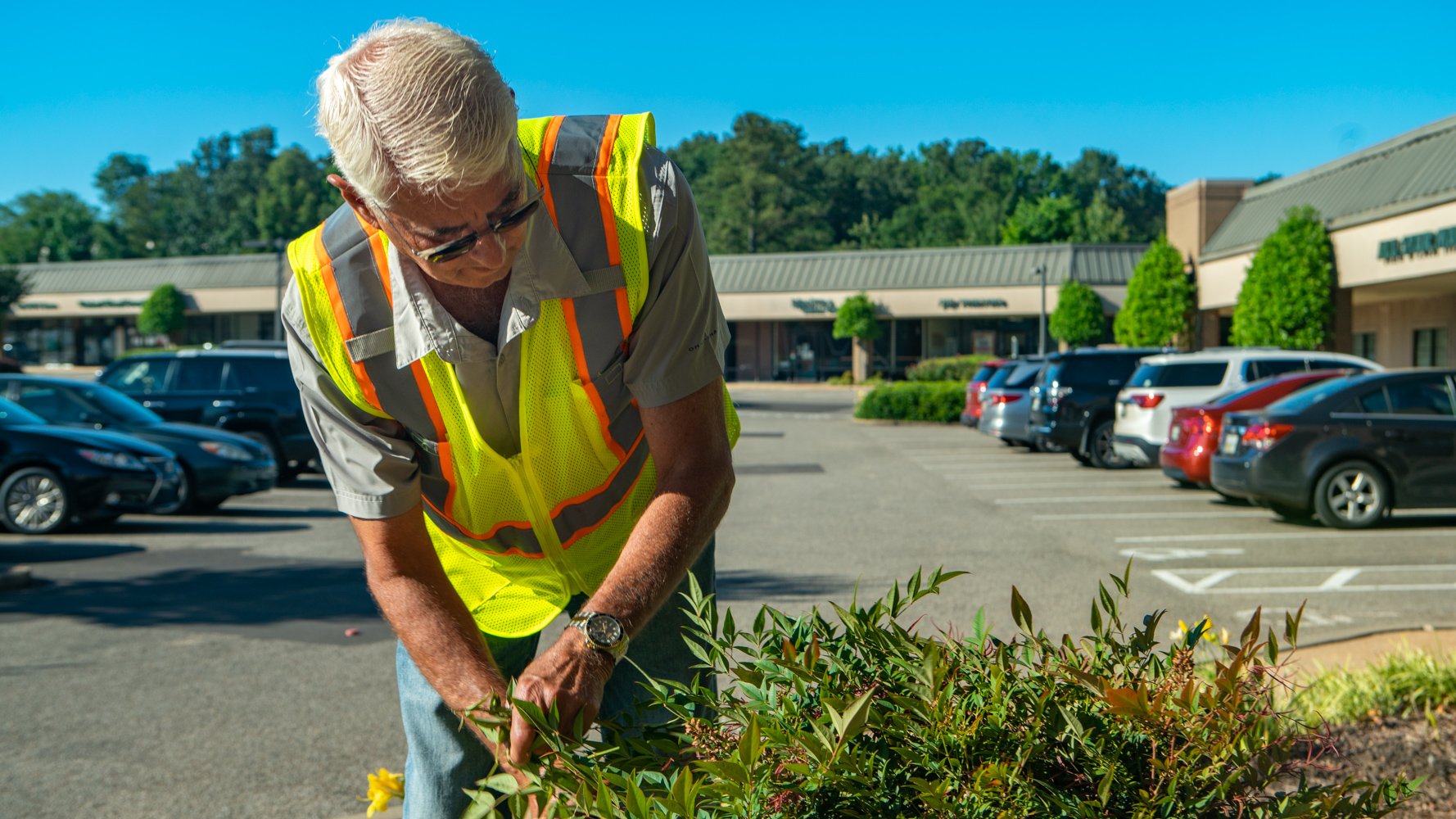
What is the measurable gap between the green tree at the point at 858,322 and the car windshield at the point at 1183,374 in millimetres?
34444

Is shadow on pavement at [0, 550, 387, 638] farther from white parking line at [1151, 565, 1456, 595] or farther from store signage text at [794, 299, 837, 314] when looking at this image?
store signage text at [794, 299, 837, 314]

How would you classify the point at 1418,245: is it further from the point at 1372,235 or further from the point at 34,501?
the point at 34,501

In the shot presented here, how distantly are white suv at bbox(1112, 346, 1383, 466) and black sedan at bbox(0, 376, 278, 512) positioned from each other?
1041 centimetres

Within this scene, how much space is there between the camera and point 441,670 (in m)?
2.17

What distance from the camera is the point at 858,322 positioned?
50.9 metres

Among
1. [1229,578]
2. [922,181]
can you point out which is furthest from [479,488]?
[922,181]

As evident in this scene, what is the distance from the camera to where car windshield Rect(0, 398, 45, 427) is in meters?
12.1

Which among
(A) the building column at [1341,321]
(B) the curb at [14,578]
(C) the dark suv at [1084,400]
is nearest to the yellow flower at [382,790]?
(B) the curb at [14,578]

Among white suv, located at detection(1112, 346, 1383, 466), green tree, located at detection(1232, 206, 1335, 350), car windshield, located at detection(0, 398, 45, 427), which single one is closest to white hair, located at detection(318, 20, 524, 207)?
car windshield, located at detection(0, 398, 45, 427)

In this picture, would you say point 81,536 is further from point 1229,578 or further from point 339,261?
point 339,261

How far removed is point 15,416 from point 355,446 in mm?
11750

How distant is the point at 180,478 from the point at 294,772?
868 centimetres

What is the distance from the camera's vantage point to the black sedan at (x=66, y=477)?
11.6 meters

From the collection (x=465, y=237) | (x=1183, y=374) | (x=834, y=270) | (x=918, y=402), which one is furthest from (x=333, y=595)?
(x=834, y=270)
